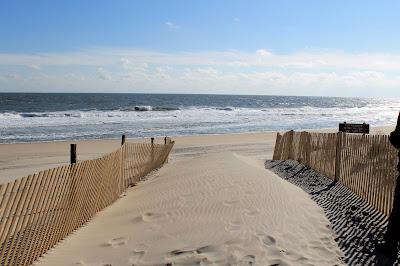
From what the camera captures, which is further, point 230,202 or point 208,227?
point 230,202

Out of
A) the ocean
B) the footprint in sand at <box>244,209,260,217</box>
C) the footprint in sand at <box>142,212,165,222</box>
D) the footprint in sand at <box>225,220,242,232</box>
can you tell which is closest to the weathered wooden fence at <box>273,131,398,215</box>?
the footprint in sand at <box>244,209,260,217</box>

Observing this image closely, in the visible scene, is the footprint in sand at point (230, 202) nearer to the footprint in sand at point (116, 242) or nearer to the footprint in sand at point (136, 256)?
the footprint in sand at point (116, 242)

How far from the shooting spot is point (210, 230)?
7.07 m

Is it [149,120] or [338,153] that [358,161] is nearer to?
[338,153]

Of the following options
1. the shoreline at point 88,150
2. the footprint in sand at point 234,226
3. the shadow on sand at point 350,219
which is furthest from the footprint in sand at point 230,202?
the shoreline at point 88,150

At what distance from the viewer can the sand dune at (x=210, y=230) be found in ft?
20.3

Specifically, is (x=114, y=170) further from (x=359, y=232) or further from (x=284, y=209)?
(x=359, y=232)

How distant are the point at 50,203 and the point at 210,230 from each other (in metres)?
2.59

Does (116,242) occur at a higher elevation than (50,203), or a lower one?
lower

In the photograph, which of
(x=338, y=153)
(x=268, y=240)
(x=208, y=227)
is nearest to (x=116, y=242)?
(x=208, y=227)

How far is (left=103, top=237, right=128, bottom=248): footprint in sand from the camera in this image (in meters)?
6.91

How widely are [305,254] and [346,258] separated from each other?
65 centimetres

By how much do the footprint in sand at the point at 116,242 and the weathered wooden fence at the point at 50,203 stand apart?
919 mm

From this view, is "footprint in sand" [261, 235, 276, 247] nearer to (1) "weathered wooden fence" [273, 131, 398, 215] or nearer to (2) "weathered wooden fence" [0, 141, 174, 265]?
(1) "weathered wooden fence" [273, 131, 398, 215]
